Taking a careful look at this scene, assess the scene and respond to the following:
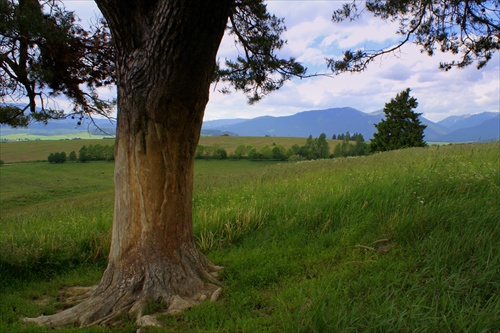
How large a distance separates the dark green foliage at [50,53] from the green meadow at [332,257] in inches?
148

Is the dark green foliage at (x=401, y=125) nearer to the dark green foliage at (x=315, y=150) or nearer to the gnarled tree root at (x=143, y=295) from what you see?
the dark green foliage at (x=315, y=150)

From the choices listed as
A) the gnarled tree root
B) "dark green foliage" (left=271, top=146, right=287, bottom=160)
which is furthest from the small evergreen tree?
the gnarled tree root

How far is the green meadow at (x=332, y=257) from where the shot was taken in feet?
9.66

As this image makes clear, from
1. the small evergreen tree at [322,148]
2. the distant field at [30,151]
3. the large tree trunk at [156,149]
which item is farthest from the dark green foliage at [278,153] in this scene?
the large tree trunk at [156,149]

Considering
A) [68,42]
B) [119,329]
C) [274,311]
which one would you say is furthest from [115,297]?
[68,42]

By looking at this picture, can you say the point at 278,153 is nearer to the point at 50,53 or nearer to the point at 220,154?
the point at 220,154

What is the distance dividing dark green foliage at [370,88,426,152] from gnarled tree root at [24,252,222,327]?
40.2 meters

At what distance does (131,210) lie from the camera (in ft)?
12.8

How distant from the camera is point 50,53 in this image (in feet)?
27.3

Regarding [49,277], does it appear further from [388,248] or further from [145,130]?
[388,248]

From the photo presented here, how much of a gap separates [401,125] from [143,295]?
1649 inches

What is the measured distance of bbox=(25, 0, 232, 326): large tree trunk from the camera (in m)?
3.35

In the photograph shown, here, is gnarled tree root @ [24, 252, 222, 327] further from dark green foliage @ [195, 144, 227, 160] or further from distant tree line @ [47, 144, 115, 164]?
distant tree line @ [47, 144, 115, 164]

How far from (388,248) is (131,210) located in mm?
3130
